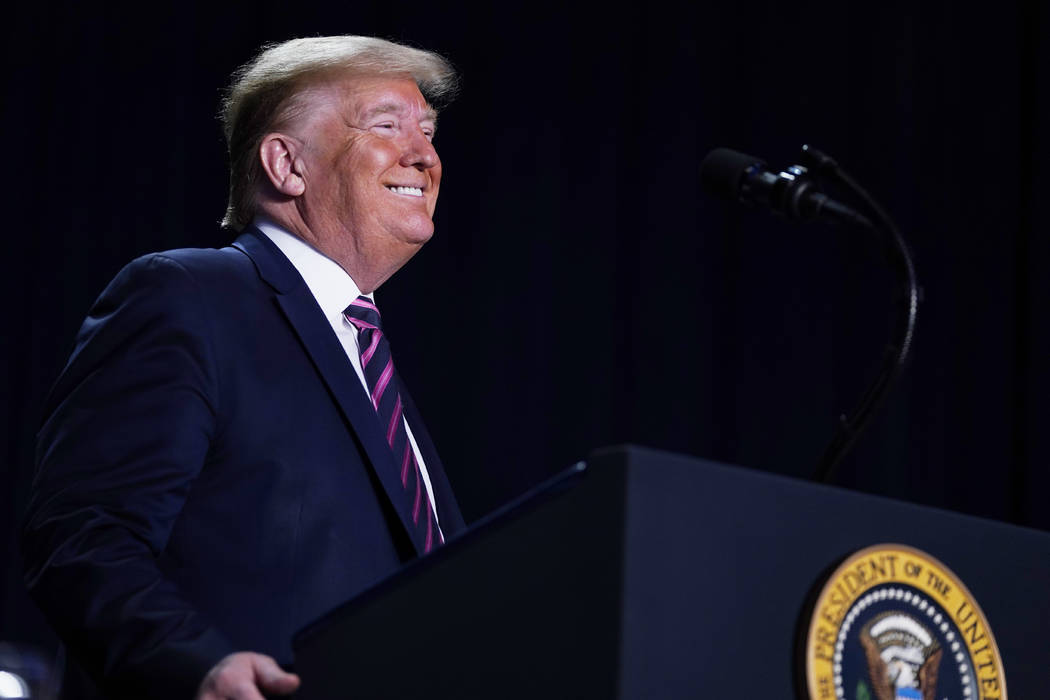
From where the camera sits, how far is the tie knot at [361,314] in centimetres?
156

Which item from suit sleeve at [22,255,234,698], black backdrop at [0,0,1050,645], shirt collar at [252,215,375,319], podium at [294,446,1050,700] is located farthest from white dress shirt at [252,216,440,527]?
black backdrop at [0,0,1050,645]

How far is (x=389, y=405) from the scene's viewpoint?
148 cm

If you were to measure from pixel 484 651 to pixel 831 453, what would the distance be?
0.46 m

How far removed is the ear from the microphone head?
64 cm

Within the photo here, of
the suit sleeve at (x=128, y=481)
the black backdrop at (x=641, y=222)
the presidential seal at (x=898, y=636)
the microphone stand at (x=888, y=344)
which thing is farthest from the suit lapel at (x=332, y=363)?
the black backdrop at (x=641, y=222)

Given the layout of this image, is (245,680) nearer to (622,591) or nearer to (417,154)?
(622,591)

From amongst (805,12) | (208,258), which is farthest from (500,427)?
(208,258)

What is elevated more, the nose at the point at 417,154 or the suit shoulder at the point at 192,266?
the nose at the point at 417,154

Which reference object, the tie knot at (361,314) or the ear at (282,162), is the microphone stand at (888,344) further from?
the ear at (282,162)

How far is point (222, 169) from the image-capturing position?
3246 mm

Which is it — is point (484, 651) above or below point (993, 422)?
above

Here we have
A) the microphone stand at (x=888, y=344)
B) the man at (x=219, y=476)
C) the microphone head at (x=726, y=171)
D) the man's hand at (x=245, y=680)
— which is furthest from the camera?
the microphone head at (x=726, y=171)

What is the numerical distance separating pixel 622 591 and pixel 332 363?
0.67m

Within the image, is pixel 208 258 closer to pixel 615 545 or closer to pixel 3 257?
pixel 615 545
